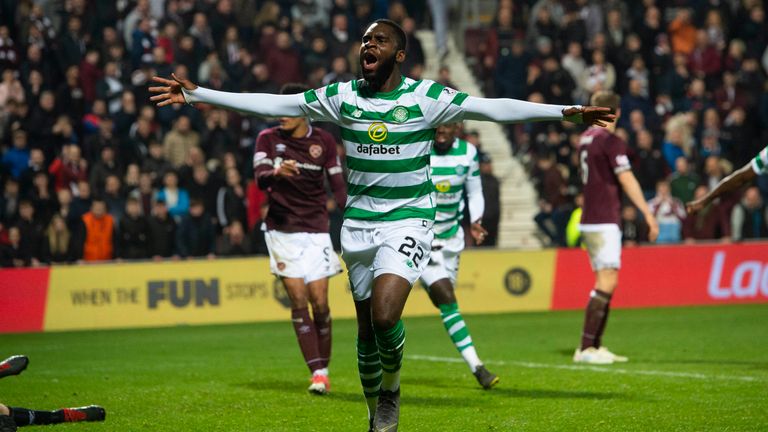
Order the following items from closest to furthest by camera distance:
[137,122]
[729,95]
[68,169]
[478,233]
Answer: [478,233] → [68,169] → [137,122] → [729,95]

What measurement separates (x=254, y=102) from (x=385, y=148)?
0.87 meters

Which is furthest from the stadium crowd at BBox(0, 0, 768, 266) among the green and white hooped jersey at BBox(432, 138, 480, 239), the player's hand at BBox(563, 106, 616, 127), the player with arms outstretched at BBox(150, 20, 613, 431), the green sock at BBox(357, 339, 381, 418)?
the player's hand at BBox(563, 106, 616, 127)

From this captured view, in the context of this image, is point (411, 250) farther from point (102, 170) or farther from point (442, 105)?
point (102, 170)

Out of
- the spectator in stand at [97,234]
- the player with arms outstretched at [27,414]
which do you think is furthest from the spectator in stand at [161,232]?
the player with arms outstretched at [27,414]

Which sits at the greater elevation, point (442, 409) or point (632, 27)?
point (632, 27)

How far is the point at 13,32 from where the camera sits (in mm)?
21625

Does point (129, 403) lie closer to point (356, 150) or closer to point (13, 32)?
point (356, 150)

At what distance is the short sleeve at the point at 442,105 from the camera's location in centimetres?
754

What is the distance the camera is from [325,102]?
7.71 m

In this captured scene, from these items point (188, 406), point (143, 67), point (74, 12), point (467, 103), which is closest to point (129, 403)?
point (188, 406)

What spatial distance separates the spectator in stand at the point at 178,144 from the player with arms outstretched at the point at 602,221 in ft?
32.8

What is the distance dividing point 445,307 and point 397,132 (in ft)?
11.6

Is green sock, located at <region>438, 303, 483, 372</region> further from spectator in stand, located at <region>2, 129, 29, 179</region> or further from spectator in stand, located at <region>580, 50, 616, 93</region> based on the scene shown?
spectator in stand, located at <region>580, 50, 616, 93</region>

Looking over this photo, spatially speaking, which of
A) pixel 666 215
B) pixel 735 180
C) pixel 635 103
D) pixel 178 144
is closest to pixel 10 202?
pixel 178 144
